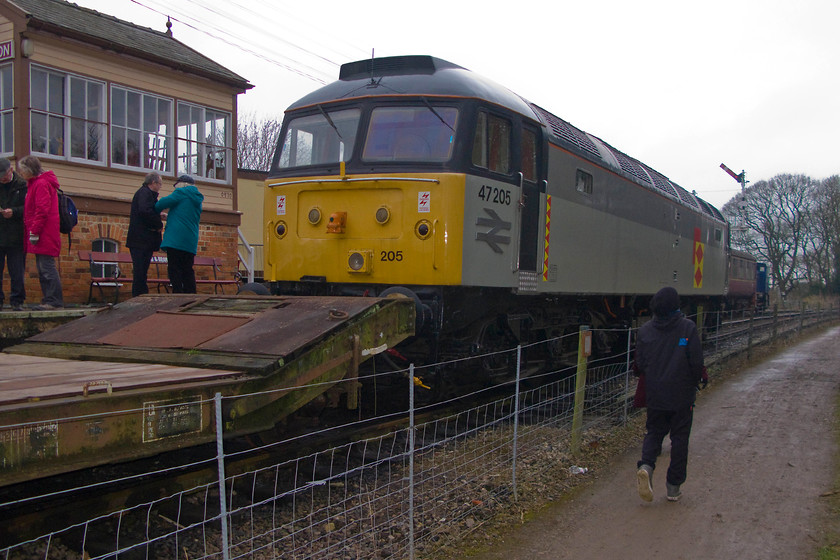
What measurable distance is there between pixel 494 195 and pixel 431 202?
792 millimetres

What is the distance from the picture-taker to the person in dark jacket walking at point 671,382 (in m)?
5.24

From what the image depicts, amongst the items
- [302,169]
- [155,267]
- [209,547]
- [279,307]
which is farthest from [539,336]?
[155,267]

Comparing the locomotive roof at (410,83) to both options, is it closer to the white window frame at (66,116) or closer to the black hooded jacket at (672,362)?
the black hooded jacket at (672,362)

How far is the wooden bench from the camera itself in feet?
39.1

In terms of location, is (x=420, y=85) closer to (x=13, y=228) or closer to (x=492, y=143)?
(x=492, y=143)

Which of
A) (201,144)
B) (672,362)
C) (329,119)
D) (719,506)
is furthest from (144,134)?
(719,506)

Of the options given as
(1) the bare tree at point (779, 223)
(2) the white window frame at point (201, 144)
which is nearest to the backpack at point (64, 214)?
(2) the white window frame at point (201, 144)

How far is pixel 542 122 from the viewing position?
8.04 metres

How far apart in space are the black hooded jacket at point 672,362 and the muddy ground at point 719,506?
749mm

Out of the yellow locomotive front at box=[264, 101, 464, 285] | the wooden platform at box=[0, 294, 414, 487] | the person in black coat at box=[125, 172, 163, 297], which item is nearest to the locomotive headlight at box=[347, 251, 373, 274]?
the yellow locomotive front at box=[264, 101, 464, 285]

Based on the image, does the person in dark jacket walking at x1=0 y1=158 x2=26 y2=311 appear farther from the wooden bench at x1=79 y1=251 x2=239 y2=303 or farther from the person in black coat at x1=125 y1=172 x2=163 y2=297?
the wooden bench at x1=79 y1=251 x2=239 y2=303

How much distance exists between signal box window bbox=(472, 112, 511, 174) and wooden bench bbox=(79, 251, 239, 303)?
19.8ft

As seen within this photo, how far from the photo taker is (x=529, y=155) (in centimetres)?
773

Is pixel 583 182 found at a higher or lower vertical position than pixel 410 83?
lower
